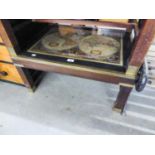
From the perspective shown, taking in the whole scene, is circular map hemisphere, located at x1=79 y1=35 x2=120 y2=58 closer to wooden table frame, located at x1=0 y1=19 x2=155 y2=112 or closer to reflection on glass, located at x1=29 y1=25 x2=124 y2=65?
reflection on glass, located at x1=29 y1=25 x2=124 y2=65

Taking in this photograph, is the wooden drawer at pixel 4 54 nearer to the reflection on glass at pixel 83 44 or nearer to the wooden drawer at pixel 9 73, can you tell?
the wooden drawer at pixel 9 73

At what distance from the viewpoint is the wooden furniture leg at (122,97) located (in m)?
0.89

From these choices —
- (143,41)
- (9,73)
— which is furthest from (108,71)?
(9,73)

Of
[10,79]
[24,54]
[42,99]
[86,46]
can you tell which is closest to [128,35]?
[86,46]

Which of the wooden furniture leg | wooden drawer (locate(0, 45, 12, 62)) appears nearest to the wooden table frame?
the wooden furniture leg

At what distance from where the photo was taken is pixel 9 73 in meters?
1.26

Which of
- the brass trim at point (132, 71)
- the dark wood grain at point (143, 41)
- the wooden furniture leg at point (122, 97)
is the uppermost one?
the dark wood grain at point (143, 41)

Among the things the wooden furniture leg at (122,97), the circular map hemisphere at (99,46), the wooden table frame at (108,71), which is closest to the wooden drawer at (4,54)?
the wooden table frame at (108,71)

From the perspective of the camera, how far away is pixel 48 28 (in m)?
1.17

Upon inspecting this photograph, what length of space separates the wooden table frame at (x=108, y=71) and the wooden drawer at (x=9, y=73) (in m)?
0.21

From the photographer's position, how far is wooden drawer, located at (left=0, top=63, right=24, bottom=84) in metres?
1.18
